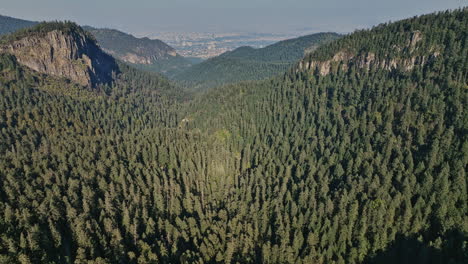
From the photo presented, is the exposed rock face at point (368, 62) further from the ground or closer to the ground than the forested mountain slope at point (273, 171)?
further from the ground

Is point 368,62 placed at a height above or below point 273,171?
above

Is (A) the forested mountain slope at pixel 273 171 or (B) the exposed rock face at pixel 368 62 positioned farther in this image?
(B) the exposed rock face at pixel 368 62

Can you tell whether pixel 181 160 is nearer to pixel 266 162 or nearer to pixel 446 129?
pixel 266 162

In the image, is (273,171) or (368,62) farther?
(368,62)

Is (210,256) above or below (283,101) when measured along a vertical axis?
below


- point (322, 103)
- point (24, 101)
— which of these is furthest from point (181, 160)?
point (24, 101)
